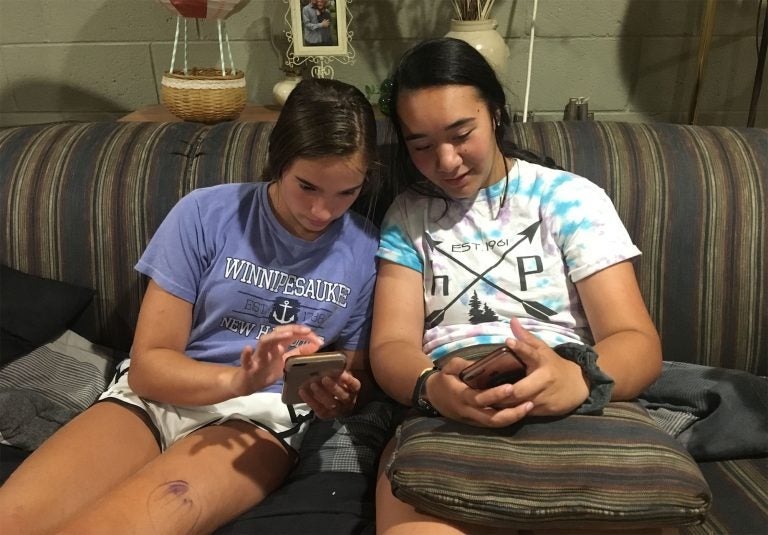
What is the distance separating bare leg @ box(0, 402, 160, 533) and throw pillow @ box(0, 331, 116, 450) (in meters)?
0.13

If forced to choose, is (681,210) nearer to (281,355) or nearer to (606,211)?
(606,211)

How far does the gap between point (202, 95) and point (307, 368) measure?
97cm

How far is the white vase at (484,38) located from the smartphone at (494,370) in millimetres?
1068

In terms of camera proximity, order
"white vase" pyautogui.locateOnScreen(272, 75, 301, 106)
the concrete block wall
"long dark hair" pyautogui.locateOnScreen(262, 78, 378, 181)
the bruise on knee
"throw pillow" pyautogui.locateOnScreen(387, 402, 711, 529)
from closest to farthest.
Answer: "throw pillow" pyautogui.locateOnScreen(387, 402, 711, 529), the bruise on knee, "long dark hair" pyautogui.locateOnScreen(262, 78, 378, 181), "white vase" pyautogui.locateOnScreen(272, 75, 301, 106), the concrete block wall

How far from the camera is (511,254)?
4.05 feet

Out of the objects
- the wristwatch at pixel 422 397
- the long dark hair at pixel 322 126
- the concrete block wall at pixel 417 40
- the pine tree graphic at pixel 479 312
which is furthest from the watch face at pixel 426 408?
the concrete block wall at pixel 417 40

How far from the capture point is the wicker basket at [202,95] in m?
1.70

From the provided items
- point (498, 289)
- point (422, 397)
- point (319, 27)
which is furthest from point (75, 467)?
point (319, 27)

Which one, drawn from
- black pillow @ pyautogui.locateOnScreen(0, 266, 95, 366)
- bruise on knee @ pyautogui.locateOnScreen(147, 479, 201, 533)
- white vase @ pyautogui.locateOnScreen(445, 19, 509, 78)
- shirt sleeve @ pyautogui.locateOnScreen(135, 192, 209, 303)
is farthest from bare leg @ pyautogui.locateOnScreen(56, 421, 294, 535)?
white vase @ pyautogui.locateOnScreen(445, 19, 509, 78)

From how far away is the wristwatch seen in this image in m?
1.07

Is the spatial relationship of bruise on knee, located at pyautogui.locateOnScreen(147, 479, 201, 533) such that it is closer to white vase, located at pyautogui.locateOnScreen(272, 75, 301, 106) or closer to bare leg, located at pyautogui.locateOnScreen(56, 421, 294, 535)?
bare leg, located at pyautogui.locateOnScreen(56, 421, 294, 535)

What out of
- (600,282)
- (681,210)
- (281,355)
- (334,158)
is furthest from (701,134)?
(281,355)

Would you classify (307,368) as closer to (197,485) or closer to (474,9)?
(197,485)

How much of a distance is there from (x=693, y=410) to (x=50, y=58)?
2171 mm
